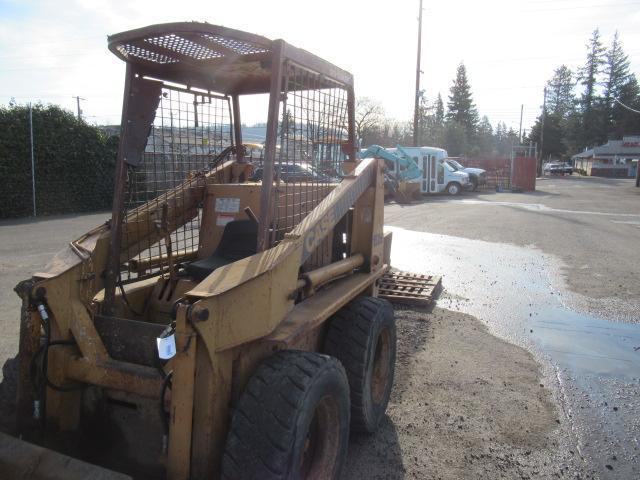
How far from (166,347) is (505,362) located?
14.0 feet

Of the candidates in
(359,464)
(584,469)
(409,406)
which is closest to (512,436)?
(584,469)

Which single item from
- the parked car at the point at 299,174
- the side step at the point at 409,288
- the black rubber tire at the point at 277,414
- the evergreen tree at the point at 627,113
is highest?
the evergreen tree at the point at 627,113

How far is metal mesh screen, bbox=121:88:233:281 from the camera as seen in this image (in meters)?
3.83

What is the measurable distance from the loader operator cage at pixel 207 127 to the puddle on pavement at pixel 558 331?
2610mm

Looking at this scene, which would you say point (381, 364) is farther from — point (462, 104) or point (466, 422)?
point (462, 104)

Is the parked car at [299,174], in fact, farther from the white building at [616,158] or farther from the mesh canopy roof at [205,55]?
the white building at [616,158]

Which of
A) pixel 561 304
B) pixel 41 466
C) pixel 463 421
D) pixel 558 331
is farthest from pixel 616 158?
pixel 41 466

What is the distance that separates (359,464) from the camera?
353 centimetres

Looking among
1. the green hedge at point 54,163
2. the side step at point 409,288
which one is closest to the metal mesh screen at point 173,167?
the side step at point 409,288

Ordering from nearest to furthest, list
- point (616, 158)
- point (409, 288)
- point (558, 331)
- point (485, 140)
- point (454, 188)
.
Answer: point (558, 331) → point (409, 288) → point (454, 188) → point (616, 158) → point (485, 140)

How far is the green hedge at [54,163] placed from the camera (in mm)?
14812

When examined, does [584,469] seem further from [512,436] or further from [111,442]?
[111,442]

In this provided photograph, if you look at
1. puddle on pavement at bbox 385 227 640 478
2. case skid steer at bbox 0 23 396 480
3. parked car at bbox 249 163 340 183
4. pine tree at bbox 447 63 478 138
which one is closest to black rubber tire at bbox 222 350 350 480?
case skid steer at bbox 0 23 396 480

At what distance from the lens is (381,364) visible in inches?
164
